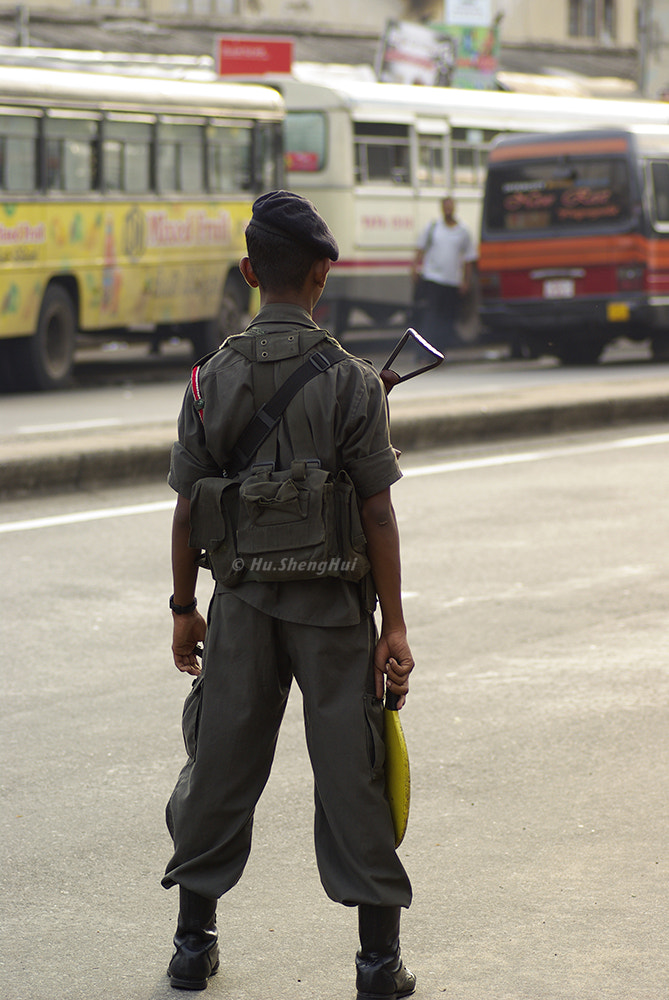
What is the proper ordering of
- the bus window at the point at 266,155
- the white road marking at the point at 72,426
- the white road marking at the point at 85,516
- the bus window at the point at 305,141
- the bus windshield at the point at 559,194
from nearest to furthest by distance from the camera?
the white road marking at the point at 85,516, the white road marking at the point at 72,426, the bus windshield at the point at 559,194, the bus window at the point at 266,155, the bus window at the point at 305,141

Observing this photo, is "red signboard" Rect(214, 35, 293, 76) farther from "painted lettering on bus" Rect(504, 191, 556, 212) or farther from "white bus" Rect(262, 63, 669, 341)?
"painted lettering on bus" Rect(504, 191, 556, 212)

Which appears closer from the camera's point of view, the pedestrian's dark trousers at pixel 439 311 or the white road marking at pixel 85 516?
the white road marking at pixel 85 516

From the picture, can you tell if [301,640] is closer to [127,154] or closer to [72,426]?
[72,426]

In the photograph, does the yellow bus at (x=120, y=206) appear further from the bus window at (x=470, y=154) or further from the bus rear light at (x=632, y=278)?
the bus rear light at (x=632, y=278)

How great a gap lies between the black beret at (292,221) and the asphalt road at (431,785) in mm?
1430

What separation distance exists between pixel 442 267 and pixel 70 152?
5617 millimetres

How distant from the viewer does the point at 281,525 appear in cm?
305

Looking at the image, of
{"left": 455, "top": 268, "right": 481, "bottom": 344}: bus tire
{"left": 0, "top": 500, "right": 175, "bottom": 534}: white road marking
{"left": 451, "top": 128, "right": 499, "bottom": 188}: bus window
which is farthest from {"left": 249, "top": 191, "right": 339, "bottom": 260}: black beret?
{"left": 451, "top": 128, "right": 499, "bottom": 188}: bus window

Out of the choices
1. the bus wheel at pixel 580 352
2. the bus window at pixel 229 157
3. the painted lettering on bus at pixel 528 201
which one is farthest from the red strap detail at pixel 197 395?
the bus wheel at pixel 580 352

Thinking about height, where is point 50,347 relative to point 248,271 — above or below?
below

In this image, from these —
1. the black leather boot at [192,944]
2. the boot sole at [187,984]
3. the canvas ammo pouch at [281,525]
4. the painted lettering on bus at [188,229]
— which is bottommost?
the painted lettering on bus at [188,229]

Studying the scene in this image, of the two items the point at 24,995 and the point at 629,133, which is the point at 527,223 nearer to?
the point at 629,133

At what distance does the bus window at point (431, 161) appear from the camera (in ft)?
69.4

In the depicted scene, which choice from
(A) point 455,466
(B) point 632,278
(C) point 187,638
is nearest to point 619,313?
(B) point 632,278
